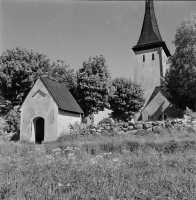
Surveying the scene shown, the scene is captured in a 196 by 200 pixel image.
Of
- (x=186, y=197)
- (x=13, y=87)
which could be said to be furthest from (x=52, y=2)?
(x=13, y=87)

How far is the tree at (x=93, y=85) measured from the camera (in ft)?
89.7

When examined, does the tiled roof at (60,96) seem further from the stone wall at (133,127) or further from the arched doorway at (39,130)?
the arched doorway at (39,130)

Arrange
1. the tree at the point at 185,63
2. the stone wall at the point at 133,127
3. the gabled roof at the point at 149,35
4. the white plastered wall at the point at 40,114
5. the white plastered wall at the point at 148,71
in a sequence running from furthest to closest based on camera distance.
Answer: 1. the gabled roof at the point at 149,35
2. the white plastered wall at the point at 148,71
3. the tree at the point at 185,63
4. the white plastered wall at the point at 40,114
5. the stone wall at the point at 133,127

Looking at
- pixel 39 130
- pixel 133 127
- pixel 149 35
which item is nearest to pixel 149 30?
pixel 149 35

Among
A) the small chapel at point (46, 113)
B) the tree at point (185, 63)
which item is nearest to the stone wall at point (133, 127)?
the small chapel at point (46, 113)

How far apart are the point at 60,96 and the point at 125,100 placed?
54.8 ft

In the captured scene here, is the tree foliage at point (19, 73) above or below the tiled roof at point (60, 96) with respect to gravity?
above

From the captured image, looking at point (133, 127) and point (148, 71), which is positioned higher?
point (148, 71)

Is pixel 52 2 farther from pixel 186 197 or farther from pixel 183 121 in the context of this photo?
pixel 183 121

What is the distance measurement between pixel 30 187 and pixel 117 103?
31283mm

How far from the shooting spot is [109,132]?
18375mm

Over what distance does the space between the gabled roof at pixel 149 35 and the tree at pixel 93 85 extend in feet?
52.1

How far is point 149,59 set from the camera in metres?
41.8

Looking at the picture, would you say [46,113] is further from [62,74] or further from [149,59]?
[149,59]
